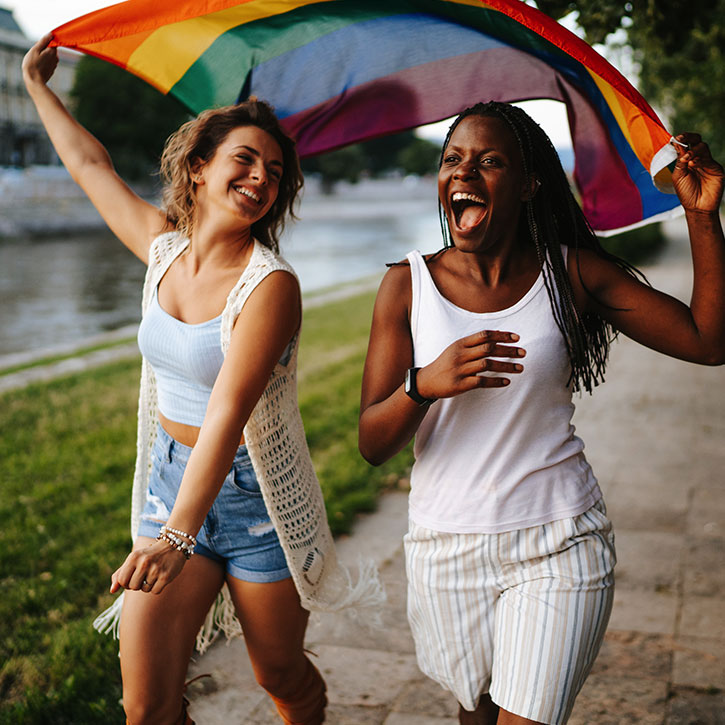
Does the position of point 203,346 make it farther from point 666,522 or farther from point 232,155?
point 666,522

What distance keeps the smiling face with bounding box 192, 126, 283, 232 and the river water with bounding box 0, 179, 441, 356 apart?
461 mm

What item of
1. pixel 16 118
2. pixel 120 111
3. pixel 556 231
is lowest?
pixel 556 231

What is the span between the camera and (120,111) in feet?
171

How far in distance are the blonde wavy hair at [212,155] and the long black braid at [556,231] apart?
67cm

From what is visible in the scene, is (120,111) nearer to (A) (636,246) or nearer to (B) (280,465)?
(A) (636,246)

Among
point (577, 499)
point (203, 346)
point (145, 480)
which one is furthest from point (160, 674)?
point (577, 499)

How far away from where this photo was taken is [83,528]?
534cm

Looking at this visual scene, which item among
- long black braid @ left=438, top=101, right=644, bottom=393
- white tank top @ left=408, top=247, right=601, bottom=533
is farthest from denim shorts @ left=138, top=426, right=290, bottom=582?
long black braid @ left=438, top=101, right=644, bottom=393

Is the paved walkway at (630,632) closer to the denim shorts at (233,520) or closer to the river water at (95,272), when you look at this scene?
the denim shorts at (233,520)

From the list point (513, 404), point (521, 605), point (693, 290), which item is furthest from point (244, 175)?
point (521, 605)

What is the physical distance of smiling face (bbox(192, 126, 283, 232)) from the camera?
270 cm

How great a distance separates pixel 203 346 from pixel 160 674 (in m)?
0.94

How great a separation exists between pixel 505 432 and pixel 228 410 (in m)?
0.75

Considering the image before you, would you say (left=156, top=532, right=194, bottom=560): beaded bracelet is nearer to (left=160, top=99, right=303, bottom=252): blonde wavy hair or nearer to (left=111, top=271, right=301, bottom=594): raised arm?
(left=111, top=271, right=301, bottom=594): raised arm
